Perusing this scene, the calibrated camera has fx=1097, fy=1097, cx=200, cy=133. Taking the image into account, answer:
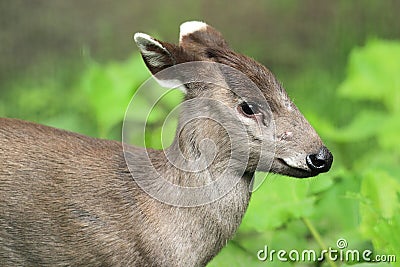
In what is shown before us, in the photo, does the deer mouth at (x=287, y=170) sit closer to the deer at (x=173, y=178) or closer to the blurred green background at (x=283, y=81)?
the deer at (x=173, y=178)

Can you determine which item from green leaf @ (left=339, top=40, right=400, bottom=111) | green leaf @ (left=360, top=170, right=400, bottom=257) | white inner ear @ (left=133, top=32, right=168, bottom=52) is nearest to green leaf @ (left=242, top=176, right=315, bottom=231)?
green leaf @ (left=360, top=170, right=400, bottom=257)

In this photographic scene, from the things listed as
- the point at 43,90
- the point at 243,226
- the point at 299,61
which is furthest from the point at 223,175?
the point at 299,61

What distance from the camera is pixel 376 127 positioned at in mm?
5496

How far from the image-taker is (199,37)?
3.49 meters

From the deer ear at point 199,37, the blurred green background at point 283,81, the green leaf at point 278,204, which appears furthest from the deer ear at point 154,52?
the green leaf at point 278,204

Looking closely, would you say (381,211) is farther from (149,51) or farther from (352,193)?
(149,51)

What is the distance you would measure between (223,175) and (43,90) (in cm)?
344

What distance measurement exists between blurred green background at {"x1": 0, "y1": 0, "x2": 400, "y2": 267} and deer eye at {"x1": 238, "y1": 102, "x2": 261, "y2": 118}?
62 centimetres

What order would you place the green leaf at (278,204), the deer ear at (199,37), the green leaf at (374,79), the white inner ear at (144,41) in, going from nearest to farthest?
the white inner ear at (144,41) → the deer ear at (199,37) → the green leaf at (278,204) → the green leaf at (374,79)

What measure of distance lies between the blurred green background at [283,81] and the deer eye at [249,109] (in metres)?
0.62

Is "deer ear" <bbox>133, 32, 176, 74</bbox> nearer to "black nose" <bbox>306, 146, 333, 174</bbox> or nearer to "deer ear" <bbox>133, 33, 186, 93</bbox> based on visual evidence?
"deer ear" <bbox>133, 33, 186, 93</bbox>

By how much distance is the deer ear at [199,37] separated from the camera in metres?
3.46

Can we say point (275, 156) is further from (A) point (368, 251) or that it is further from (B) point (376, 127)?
(B) point (376, 127)

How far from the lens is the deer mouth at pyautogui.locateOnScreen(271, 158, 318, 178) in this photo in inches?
127
